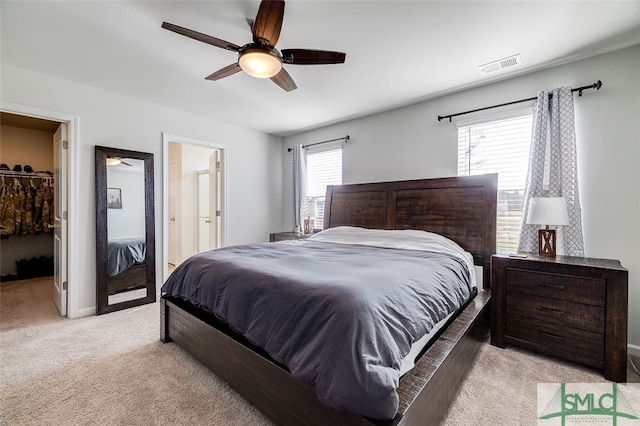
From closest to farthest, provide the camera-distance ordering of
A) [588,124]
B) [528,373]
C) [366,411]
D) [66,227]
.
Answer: [366,411], [528,373], [588,124], [66,227]

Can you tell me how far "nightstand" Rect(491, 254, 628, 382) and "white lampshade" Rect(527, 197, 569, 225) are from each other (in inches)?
12.3

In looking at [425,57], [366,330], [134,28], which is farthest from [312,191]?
[366,330]

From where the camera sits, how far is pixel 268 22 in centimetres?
171

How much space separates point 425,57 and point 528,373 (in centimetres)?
268

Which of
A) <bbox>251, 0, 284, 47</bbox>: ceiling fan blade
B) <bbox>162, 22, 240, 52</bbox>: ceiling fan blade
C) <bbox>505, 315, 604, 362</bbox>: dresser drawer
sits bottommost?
<bbox>505, 315, 604, 362</bbox>: dresser drawer

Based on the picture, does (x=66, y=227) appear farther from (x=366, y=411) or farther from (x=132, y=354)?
(x=366, y=411)

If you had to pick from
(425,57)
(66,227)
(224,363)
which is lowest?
(224,363)

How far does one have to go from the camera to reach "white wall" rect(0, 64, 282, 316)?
2.83m

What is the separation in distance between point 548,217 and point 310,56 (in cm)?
228

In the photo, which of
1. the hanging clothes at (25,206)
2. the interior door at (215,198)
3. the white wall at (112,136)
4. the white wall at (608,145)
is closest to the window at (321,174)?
the white wall at (112,136)

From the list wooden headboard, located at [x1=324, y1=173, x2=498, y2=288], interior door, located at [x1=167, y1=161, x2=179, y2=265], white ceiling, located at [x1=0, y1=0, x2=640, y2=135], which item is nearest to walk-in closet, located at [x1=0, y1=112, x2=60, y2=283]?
interior door, located at [x1=167, y1=161, x2=179, y2=265]

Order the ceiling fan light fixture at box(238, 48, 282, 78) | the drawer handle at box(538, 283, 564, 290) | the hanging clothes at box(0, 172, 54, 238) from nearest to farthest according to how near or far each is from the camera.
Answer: the ceiling fan light fixture at box(238, 48, 282, 78) → the drawer handle at box(538, 283, 564, 290) → the hanging clothes at box(0, 172, 54, 238)

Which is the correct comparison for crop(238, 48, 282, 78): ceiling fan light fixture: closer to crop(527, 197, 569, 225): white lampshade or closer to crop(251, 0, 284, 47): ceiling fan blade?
crop(251, 0, 284, 47): ceiling fan blade

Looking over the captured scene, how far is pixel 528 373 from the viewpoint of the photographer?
1.97 metres
